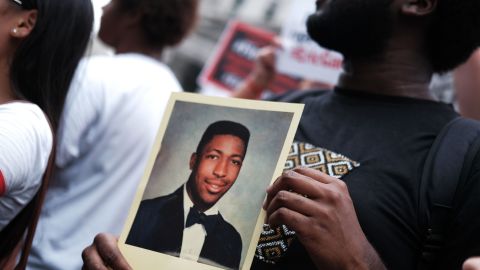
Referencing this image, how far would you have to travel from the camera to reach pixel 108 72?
2682 mm

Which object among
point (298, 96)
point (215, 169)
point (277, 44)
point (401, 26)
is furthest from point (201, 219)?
point (277, 44)

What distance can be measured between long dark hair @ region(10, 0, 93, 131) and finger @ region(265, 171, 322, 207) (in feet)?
3.03

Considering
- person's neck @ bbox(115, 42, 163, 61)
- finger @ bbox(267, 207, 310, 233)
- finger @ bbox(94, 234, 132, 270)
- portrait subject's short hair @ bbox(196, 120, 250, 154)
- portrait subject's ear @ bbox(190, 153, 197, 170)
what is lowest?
finger @ bbox(94, 234, 132, 270)

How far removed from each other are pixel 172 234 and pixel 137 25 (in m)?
1.80

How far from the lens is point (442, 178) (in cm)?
156

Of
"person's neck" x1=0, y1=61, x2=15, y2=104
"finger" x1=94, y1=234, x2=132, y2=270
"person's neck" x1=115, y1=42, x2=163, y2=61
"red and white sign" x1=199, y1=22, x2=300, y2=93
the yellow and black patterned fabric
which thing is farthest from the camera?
"red and white sign" x1=199, y1=22, x2=300, y2=93

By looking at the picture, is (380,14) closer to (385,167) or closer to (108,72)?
(385,167)

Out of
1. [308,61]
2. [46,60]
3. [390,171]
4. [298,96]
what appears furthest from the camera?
[308,61]

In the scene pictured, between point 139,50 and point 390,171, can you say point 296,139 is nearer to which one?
point 390,171

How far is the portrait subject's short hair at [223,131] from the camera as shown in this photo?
61.0 inches

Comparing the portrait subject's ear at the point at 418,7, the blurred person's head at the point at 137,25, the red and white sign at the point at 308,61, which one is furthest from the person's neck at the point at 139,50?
the portrait subject's ear at the point at 418,7

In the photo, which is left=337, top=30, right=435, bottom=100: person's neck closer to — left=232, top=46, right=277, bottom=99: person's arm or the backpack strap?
the backpack strap

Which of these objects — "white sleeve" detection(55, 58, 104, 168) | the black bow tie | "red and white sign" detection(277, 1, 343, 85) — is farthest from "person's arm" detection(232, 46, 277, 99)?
the black bow tie

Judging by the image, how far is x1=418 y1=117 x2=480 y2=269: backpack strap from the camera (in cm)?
152
